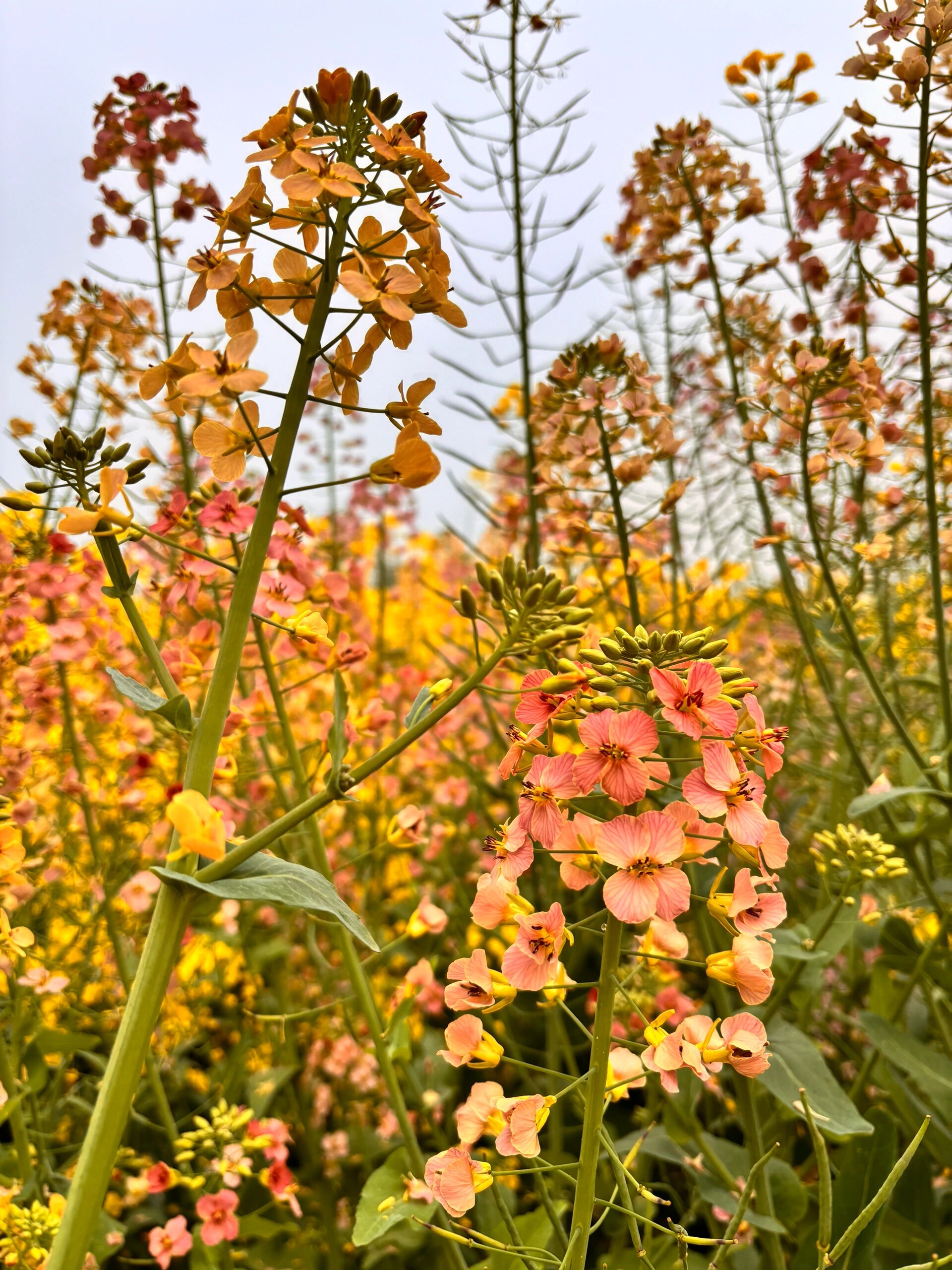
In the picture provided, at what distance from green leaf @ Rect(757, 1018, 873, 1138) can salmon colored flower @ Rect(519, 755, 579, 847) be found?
57cm

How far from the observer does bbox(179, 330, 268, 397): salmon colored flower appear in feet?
1.88

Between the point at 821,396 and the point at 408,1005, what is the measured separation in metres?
1.11

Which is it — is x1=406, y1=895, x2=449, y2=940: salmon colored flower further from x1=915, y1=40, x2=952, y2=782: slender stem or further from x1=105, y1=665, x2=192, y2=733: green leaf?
x1=915, y1=40, x2=952, y2=782: slender stem

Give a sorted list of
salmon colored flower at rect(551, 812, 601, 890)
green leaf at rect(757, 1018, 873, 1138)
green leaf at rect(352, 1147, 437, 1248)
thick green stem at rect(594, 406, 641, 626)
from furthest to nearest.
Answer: thick green stem at rect(594, 406, 641, 626) → green leaf at rect(757, 1018, 873, 1138) → green leaf at rect(352, 1147, 437, 1248) → salmon colored flower at rect(551, 812, 601, 890)

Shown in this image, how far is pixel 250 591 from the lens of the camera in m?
0.62

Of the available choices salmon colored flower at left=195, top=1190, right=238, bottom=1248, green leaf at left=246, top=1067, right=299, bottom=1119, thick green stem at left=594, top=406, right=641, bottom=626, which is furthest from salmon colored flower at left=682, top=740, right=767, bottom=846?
green leaf at left=246, top=1067, right=299, bottom=1119

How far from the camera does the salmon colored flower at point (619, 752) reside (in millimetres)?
557

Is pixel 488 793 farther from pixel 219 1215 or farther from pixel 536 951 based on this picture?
pixel 536 951

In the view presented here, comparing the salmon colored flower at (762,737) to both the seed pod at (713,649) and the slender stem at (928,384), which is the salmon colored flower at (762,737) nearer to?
the seed pod at (713,649)

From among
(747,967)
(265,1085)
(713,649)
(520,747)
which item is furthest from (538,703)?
(265,1085)

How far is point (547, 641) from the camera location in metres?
0.56

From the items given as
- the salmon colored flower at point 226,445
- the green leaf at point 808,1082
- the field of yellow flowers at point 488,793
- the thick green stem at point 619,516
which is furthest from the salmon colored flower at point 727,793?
the thick green stem at point 619,516

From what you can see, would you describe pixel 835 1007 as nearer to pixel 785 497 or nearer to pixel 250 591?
pixel 785 497

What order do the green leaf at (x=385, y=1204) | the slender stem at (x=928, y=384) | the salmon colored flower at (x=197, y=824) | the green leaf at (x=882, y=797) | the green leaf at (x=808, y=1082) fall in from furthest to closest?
the slender stem at (x=928, y=384), the green leaf at (x=882, y=797), the green leaf at (x=808, y=1082), the green leaf at (x=385, y=1204), the salmon colored flower at (x=197, y=824)
